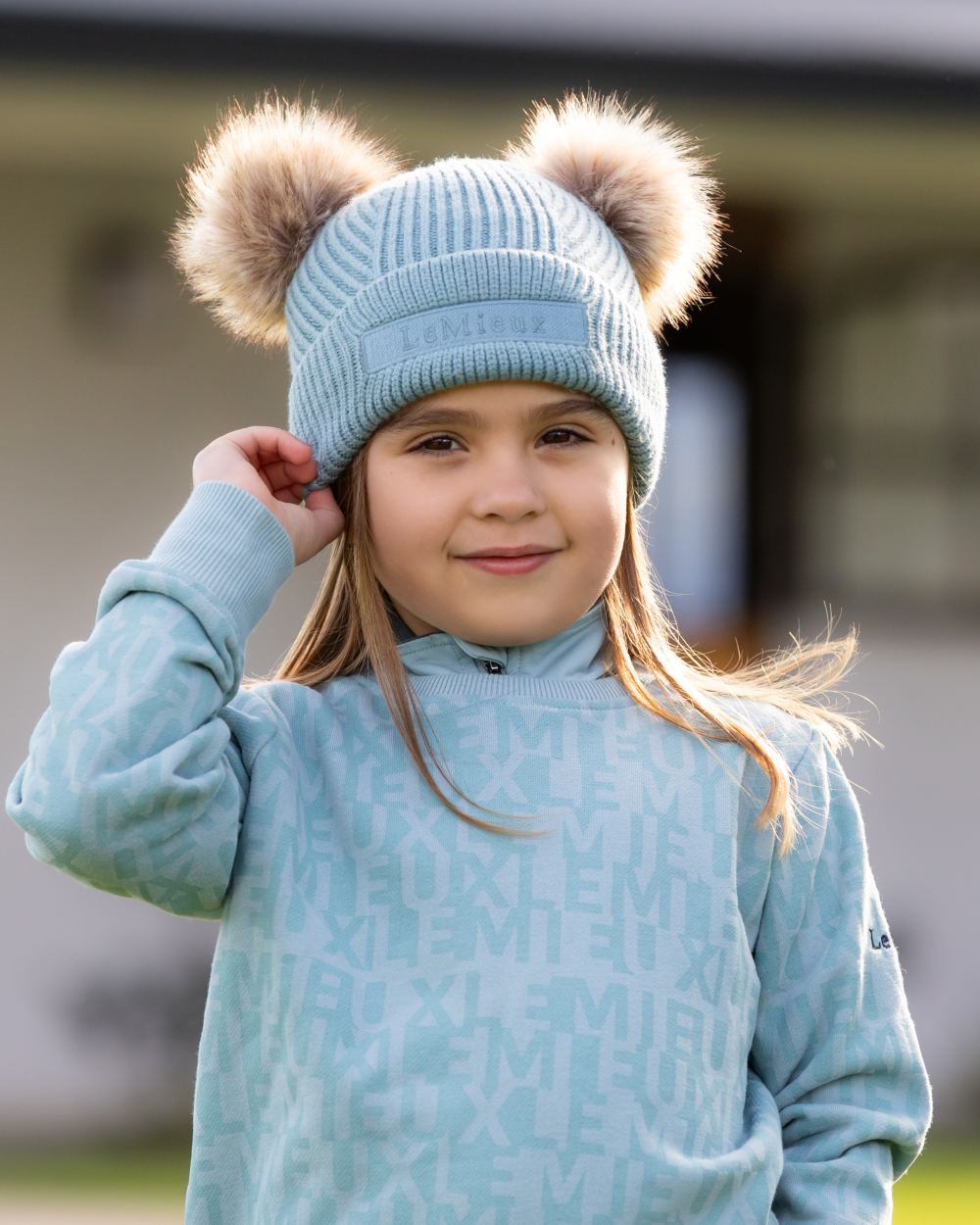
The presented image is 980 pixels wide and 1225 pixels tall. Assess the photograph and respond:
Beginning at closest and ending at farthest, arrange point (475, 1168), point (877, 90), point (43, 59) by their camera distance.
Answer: point (475, 1168), point (43, 59), point (877, 90)

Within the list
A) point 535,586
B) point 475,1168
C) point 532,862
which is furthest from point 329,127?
point 475,1168

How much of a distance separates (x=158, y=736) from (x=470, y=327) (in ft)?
1.65

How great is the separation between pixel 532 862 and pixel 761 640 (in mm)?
4580

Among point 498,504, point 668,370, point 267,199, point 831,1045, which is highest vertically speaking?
point 267,199

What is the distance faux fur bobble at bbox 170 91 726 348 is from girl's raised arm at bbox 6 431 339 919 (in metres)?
0.33

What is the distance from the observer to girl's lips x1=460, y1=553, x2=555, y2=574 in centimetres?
172

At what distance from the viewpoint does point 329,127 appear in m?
1.97

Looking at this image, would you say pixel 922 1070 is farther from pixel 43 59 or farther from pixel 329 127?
pixel 43 59

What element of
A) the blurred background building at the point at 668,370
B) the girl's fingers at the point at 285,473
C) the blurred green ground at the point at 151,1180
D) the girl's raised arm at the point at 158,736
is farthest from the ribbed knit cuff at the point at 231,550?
the blurred green ground at the point at 151,1180

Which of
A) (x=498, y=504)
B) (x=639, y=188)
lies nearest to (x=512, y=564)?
Result: (x=498, y=504)

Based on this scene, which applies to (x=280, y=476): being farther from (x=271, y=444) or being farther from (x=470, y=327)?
(x=470, y=327)

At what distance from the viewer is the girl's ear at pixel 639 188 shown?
1.92 m

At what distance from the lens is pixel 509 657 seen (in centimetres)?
181

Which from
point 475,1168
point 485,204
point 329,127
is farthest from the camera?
point 329,127
